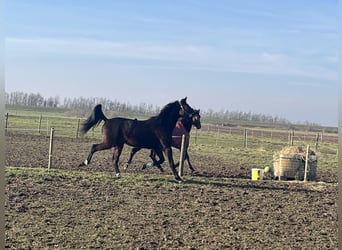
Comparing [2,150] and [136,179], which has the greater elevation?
[2,150]

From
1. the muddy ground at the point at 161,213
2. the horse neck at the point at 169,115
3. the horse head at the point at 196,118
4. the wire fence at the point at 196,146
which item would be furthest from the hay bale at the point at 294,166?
the wire fence at the point at 196,146

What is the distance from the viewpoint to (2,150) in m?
2.08

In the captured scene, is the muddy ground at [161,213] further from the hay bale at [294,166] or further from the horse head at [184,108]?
the horse head at [184,108]

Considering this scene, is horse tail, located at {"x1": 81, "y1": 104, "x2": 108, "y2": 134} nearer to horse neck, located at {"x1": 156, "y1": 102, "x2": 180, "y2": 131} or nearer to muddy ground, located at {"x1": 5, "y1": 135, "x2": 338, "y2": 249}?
muddy ground, located at {"x1": 5, "y1": 135, "x2": 338, "y2": 249}

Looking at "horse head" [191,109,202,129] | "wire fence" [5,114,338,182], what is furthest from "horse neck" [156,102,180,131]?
"wire fence" [5,114,338,182]

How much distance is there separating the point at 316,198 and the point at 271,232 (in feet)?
8.86

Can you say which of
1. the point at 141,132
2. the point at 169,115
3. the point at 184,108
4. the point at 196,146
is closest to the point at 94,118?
the point at 141,132

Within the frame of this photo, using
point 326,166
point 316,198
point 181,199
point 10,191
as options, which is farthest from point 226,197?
point 326,166

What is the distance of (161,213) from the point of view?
5.80 meters

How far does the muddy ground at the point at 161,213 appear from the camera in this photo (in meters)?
4.62

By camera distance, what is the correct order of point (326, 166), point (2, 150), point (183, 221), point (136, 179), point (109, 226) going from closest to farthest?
point (2, 150) → point (109, 226) → point (183, 221) → point (136, 179) → point (326, 166)

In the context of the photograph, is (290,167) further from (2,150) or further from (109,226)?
(2,150)

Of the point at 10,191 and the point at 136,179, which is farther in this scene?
the point at 136,179

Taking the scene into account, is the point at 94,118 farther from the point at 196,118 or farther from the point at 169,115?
the point at 196,118
